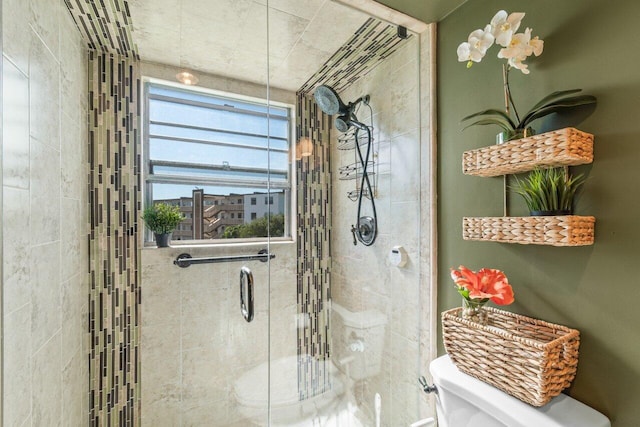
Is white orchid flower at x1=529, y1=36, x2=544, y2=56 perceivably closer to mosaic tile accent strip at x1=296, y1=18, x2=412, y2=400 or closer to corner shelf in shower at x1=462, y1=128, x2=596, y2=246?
corner shelf in shower at x1=462, y1=128, x2=596, y2=246

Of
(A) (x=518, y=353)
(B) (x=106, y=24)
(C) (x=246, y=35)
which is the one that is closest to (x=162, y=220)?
(B) (x=106, y=24)

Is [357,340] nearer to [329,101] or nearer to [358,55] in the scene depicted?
[329,101]

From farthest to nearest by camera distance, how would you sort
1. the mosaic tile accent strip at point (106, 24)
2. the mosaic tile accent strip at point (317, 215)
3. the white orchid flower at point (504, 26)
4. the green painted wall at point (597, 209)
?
1. the mosaic tile accent strip at point (317, 215)
2. the mosaic tile accent strip at point (106, 24)
3. the white orchid flower at point (504, 26)
4. the green painted wall at point (597, 209)

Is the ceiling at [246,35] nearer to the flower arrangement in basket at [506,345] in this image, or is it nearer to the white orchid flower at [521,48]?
the white orchid flower at [521,48]

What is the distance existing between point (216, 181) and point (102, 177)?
546 mm

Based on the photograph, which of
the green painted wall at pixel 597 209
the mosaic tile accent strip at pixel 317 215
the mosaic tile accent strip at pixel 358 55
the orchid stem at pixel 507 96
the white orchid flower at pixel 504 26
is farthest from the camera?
the mosaic tile accent strip at pixel 317 215

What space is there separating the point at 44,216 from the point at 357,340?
59.4 inches

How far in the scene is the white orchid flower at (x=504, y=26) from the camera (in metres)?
0.81

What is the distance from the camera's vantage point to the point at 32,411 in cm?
87

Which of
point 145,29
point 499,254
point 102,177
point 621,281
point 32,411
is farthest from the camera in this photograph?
point 102,177

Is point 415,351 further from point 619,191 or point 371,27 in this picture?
point 371,27

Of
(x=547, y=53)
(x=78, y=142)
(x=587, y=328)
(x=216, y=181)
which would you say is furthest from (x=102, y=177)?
(x=587, y=328)

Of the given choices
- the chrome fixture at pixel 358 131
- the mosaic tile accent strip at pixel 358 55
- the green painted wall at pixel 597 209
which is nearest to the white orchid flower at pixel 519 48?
the green painted wall at pixel 597 209

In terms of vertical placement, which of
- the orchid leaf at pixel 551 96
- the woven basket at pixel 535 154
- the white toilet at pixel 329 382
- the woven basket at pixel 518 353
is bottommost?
the white toilet at pixel 329 382
